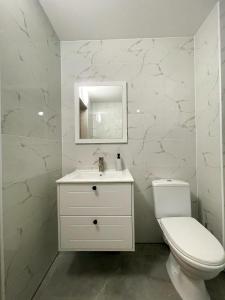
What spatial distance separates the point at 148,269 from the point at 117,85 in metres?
1.79

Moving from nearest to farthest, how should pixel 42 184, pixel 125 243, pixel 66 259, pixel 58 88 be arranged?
pixel 125 243
pixel 42 184
pixel 66 259
pixel 58 88

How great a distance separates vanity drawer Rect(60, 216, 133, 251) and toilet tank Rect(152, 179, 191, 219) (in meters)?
0.46

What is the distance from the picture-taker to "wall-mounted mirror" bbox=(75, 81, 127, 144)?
5.96 feet

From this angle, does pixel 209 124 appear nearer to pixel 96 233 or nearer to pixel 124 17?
pixel 124 17

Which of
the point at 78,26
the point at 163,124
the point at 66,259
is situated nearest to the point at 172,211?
the point at 163,124

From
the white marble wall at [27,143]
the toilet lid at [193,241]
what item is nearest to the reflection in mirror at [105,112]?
the white marble wall at [27,143]

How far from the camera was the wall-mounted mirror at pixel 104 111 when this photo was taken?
1817mm

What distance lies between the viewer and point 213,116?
1.51 metres

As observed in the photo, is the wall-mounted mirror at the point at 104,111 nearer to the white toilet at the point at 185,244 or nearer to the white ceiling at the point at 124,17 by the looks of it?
the white ceiling at the point at 124,17

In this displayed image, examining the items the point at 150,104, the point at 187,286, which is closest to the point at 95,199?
the point at 187,286

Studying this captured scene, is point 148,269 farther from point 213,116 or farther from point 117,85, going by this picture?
point 117,85

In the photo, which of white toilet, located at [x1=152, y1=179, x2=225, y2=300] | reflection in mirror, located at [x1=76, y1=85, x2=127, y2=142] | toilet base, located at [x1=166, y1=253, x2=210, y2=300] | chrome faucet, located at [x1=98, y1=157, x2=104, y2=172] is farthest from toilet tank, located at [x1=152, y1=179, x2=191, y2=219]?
reflection in mirror, located at [x1=76, y1=85, x2=127, y2=142]

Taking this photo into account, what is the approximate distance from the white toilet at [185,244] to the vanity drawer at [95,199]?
15.8 inches

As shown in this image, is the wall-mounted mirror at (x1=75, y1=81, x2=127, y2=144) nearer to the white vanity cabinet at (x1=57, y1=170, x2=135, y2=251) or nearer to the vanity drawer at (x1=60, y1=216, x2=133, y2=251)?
the white vanity cabinet at (x1=57, y1=170, x2=135, y2=251)
